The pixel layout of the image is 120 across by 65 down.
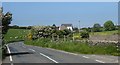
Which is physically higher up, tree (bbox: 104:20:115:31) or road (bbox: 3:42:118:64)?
tree (bbox: 104:20:115:31)

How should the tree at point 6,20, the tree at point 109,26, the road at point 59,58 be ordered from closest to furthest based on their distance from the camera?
the road at point 59,58, the tree at point 6,20, the tree at point 109,26

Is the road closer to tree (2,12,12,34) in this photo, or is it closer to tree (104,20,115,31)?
tree (2,12,12,34)

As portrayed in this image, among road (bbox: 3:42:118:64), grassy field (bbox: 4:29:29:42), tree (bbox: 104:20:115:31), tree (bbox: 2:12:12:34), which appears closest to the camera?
road (bbox: 3:42:118:64)

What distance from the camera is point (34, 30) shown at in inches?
4316

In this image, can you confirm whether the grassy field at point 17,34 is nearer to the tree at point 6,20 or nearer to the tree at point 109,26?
the tree at point 109,26

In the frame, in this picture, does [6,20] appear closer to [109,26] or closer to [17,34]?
[109,26]

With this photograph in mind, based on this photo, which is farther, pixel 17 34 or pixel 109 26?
pixel 17 34

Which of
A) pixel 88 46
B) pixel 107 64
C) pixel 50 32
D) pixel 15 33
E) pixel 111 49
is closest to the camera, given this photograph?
pixel 107 64

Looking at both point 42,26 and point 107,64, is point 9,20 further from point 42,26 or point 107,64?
point 42,26

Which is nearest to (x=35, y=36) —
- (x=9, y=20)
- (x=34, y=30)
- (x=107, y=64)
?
(x=34, y=30)

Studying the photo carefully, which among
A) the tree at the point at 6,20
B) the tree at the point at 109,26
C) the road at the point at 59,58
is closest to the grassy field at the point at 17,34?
the tree at the point at 109,26

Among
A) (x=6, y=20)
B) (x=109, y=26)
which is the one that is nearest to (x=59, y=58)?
(x=6, y=20)

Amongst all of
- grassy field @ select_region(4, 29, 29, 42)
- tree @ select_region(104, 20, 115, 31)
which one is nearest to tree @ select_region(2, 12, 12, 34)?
tree @ select_region(104, 20, 115, 31)

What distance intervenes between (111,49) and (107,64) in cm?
1484
